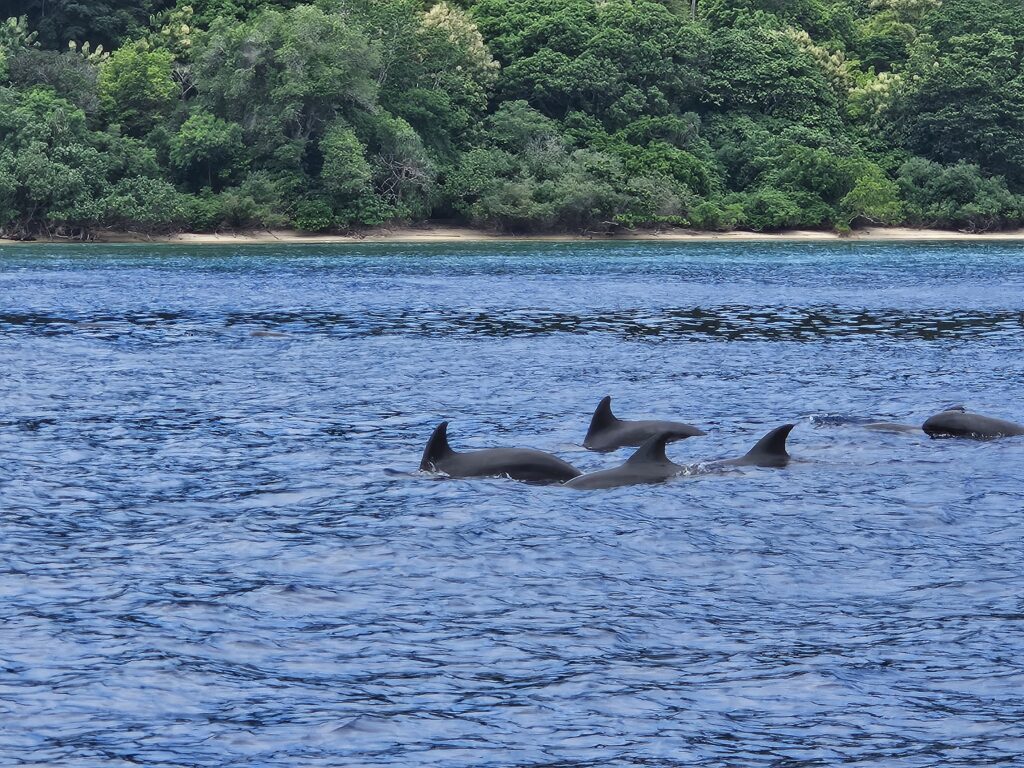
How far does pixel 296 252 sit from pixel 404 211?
11.4 meters

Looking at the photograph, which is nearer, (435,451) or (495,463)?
(495,463)

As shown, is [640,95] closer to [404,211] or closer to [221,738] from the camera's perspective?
[404,211]

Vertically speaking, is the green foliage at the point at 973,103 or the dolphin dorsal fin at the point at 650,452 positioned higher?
the green foliage at the point at 973,103

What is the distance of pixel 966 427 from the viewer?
18062mm

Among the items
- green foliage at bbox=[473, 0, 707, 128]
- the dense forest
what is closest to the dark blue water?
the dense forest

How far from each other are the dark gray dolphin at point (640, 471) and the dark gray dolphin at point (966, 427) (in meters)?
4.21

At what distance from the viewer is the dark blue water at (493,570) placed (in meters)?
8.52

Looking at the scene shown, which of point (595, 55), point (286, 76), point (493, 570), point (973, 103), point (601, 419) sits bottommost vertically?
point (493, 570)

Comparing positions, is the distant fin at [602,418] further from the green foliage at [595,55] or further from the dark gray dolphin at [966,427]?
the green foliage at [595,55]

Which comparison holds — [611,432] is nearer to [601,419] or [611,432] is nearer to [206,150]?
[601,419]

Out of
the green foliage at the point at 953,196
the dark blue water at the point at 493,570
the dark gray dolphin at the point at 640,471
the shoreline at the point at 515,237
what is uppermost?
the green foliage at the point at 953,196

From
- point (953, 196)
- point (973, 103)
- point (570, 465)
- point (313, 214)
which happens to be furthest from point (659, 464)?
point (973, 103)

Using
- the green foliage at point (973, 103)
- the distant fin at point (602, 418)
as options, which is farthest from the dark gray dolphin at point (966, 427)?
the green foliage at point (973, 103)

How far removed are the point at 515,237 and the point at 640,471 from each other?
68.0 m
